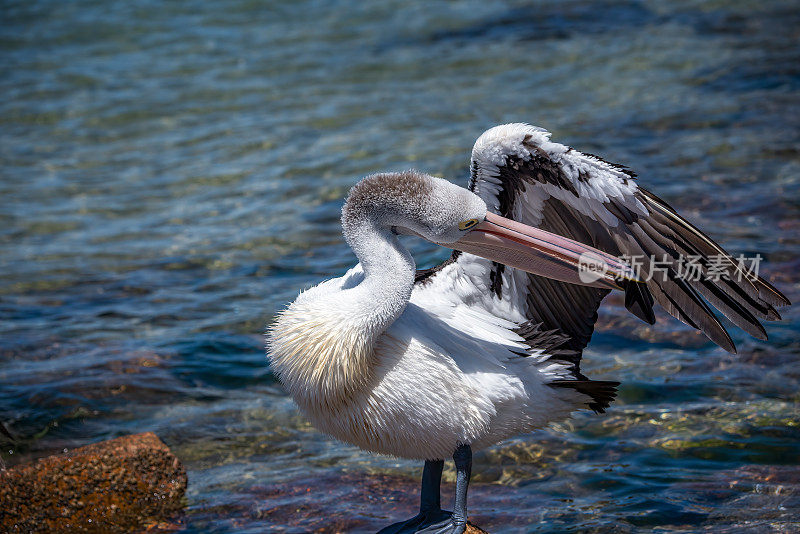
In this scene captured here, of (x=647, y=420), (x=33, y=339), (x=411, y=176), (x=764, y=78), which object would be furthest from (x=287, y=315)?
(x=764, y=78)

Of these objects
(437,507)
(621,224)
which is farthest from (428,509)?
(621,224)

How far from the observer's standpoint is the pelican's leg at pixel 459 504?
3.72 meters

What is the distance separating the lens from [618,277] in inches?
139

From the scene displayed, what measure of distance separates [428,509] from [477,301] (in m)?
0.93

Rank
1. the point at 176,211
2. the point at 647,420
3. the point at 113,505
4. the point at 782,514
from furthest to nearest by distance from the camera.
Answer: the point at 176,211 → the point at 647,420 → the point at 113,505 → the point at 782,514

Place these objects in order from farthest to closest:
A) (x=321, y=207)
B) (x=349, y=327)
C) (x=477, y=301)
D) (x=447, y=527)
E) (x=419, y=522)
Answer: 1. (x=321, y=207)
2. (x=477, y=301)
3. (x=419, y=522)
4. (x=447, y=527)
5. (x=349, y=327)

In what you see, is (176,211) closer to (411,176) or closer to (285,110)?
(285,110)

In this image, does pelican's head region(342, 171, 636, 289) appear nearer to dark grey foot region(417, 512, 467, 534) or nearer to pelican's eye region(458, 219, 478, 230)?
pelican's eye region(458, 219, 478, 230)

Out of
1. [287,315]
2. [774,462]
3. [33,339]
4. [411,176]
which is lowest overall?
[774,462]

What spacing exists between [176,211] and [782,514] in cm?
578

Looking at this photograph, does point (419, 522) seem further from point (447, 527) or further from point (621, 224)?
point (621, 224)

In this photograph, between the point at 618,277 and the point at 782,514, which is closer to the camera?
the point at 618,277

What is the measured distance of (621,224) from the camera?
12.5 ft

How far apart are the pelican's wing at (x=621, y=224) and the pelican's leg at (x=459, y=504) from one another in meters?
0.68
